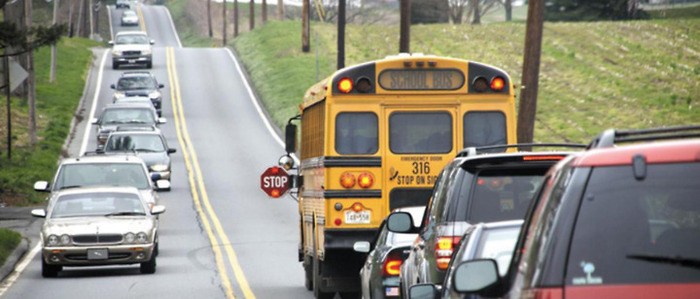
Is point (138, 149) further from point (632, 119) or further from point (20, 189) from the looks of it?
point (632, 119)

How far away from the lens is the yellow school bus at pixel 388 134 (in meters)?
15.3

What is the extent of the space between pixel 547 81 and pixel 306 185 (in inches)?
1588

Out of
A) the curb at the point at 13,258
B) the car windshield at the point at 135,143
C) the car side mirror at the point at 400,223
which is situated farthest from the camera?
the car windshield at the point at 135,143

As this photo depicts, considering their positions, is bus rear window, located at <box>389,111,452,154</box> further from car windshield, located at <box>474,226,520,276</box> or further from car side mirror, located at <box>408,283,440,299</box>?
car windshield, located at <box>474,226,520,276</box>

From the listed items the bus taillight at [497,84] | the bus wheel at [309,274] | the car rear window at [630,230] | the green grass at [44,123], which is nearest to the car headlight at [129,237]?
the bus wheel at [309,274]

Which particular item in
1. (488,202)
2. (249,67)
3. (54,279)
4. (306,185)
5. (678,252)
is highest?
(678,252)

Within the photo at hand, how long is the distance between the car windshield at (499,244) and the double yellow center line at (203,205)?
9965mm

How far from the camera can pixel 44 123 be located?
50.2 meters

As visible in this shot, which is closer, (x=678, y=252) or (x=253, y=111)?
(x=678, y=252)

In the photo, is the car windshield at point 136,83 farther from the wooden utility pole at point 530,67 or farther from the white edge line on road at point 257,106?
the wooden utility pole at point 530,67

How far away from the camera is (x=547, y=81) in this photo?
57.2 meters

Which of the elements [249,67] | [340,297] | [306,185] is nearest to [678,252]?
[340,297]

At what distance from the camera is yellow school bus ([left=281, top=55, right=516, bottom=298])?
1533cm

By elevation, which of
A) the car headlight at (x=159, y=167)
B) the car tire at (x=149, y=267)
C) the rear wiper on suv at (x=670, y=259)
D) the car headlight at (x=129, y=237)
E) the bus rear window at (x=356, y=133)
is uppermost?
the rear wiper on suv at (x=670, y=259)
